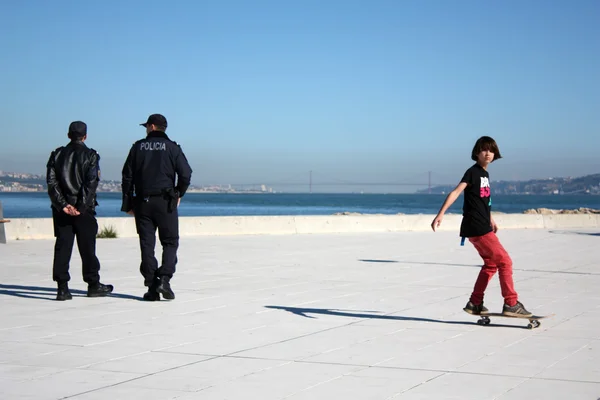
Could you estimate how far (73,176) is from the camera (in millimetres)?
9234

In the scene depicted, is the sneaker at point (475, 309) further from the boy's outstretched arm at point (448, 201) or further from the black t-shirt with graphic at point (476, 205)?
the boy's outstretched arm at point (448, 201)

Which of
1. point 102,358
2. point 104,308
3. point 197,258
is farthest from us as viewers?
point 197,258

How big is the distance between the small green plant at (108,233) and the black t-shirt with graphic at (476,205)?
1300 centimetres

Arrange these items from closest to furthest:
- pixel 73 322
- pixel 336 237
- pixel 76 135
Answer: pixel 73 322
pixel 76 135
pixel 336 237

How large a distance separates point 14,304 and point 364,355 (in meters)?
4.18

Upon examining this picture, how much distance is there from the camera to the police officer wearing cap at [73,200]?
9156mm

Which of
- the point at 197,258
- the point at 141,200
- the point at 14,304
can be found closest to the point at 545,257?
the point at 197,258

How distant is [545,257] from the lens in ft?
51.0

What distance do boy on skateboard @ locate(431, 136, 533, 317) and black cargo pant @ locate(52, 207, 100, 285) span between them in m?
3.73

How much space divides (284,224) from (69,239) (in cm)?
1322

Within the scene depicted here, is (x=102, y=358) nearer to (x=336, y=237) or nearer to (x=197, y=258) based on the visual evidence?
(x=197, y=258)

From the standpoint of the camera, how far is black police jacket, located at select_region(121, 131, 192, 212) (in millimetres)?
9102

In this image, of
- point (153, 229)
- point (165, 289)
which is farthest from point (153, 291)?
point (153, 229)

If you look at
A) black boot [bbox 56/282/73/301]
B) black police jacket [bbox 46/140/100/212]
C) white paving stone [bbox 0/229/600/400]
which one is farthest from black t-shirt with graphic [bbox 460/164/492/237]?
black boot [bbox 56/282/73/301]
